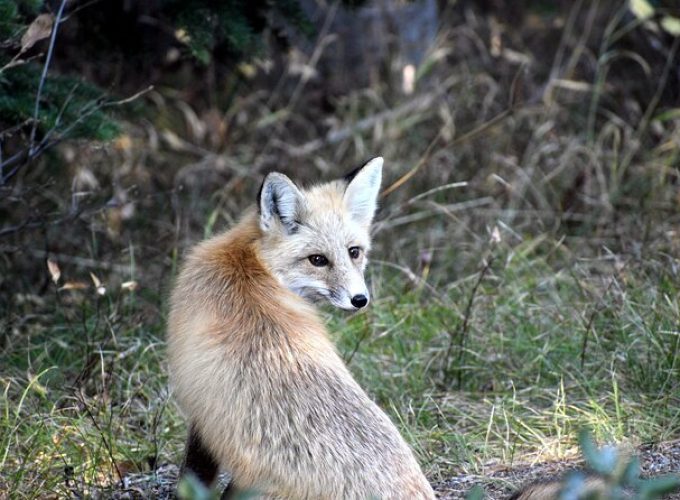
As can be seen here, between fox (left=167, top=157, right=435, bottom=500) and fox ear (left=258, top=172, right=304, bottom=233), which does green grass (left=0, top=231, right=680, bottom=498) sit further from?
fox ear (left=258, top=172, right=304, bottom=233)

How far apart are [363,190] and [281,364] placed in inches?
47.0

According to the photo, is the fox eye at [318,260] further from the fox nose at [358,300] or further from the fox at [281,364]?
the fox nose at [358,300]

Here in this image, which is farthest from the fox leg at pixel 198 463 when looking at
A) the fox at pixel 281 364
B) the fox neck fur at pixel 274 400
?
the fox neck fur at pixel 274 400

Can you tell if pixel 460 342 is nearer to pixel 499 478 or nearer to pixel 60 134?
pixel 499 478

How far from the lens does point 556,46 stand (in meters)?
9.55

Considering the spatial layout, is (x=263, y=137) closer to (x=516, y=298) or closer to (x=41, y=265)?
(x=41, y=265)

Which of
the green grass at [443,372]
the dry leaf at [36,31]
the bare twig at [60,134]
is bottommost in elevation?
the green grass at [443,372]

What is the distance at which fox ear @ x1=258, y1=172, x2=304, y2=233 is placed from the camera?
3822mm

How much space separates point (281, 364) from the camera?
3.27 m

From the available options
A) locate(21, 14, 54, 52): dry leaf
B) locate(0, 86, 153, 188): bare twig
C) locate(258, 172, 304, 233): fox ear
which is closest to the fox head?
locate(258, 172, 304, 233): fox ear

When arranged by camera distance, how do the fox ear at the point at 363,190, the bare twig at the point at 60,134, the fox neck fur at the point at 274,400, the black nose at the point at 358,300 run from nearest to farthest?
the fox neck fur at the point at 274,400 < the black nose at the point at 358,300 < the fox ear at the point at 363,190 < the bare twig at the point at 60,134

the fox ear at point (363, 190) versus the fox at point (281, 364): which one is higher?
the fox ear at point (363, 190)

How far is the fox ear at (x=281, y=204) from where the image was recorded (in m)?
3.82

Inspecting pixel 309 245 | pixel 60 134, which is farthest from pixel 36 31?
pixel 309 245
